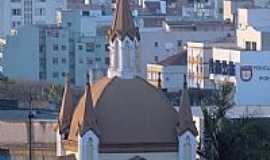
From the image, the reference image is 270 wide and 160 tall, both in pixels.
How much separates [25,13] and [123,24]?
86.5 metres

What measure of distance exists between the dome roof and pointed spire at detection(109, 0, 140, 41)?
3.91 ft

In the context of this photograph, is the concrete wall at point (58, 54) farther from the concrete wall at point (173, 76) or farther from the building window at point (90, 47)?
the concrete wall at point (173, 76)

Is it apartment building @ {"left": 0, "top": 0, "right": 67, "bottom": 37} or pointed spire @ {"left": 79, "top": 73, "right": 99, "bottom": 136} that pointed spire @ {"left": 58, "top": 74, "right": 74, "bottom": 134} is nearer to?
pointed spire @ {"left": 79, "top": 73, "right": 99, "bottom": 136}

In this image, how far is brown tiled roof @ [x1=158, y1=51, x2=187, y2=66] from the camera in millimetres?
105706

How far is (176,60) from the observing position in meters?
107

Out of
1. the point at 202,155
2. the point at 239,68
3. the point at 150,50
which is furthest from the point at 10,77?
the point at 202,155

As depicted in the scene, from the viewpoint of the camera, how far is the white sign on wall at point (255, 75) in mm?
92062

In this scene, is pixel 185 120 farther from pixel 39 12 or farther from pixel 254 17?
pixel 39 12

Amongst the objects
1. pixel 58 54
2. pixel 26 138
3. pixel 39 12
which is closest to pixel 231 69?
pixel 26 138

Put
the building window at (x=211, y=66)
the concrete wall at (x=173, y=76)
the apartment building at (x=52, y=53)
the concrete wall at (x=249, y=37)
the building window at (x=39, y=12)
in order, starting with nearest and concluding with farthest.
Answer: the concrete wall at (x=249, y=37)
the building window at (x=211, y=66)
the concrete wall at (x=173, y=76)
the apartment building at (x=52, y=53)
the building window at (x=39, y=12)

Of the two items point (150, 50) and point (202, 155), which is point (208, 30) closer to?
point (150, 50)

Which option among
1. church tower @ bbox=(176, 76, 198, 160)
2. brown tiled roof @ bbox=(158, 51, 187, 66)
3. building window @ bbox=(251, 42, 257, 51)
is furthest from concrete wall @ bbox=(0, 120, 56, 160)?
brown tiled roof @ bbox=(158, 51, 187, 66)

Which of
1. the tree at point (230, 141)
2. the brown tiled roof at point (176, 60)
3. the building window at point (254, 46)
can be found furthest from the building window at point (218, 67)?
the tree at point (230, 141)

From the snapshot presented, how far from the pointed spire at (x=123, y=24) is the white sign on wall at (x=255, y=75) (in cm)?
3593
